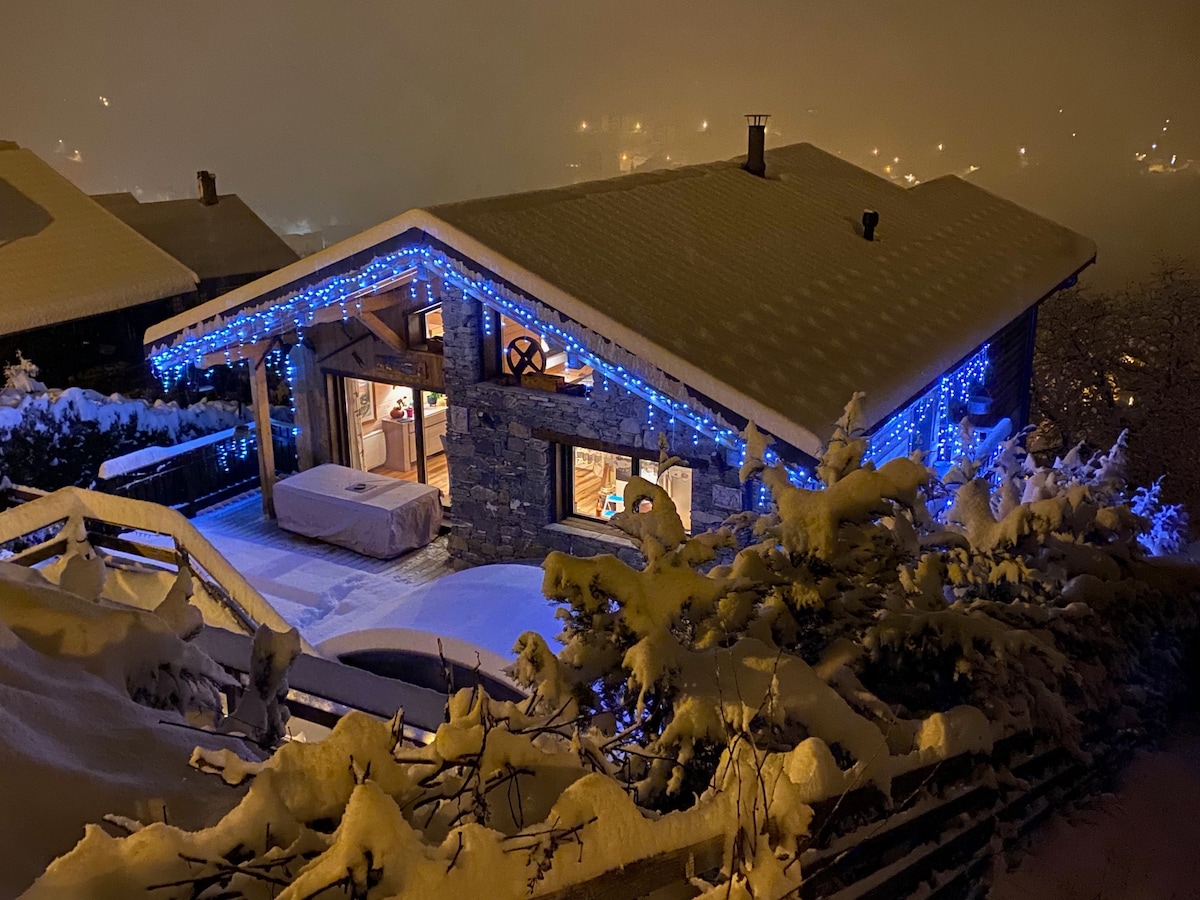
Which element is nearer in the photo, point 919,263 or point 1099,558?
point 1099,558

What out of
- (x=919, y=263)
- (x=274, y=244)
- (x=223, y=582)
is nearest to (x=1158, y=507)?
(x=919, y=263)

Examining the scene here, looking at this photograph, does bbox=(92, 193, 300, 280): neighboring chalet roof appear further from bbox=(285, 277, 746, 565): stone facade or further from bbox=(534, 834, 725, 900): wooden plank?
bbox=(534, 834, 725, 900): wooden plank

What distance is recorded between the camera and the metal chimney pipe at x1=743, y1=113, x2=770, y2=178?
16984 millimetres

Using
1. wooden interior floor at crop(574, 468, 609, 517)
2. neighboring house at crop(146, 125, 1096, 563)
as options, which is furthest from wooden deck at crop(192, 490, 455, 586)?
wooden interior floor at crop(574, 468, 609, 517)

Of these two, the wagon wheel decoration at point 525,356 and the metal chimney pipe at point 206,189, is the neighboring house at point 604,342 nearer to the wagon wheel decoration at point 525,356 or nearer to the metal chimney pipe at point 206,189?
the wagon wheel decoration at point 525,356

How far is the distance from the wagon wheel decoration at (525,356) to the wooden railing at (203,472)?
512 cm

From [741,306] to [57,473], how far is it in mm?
11012

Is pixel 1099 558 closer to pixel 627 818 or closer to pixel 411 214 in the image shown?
pixel 627 818

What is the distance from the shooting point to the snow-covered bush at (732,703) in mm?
2287

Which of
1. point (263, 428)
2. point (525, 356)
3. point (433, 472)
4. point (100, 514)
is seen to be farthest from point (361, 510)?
point (100, 514)

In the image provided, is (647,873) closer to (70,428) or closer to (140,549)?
(140,549)

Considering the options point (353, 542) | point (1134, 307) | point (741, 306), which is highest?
point (741, 306)

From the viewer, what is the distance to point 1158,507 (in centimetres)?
1188

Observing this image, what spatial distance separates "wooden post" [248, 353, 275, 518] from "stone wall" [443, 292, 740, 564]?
10.4ft
